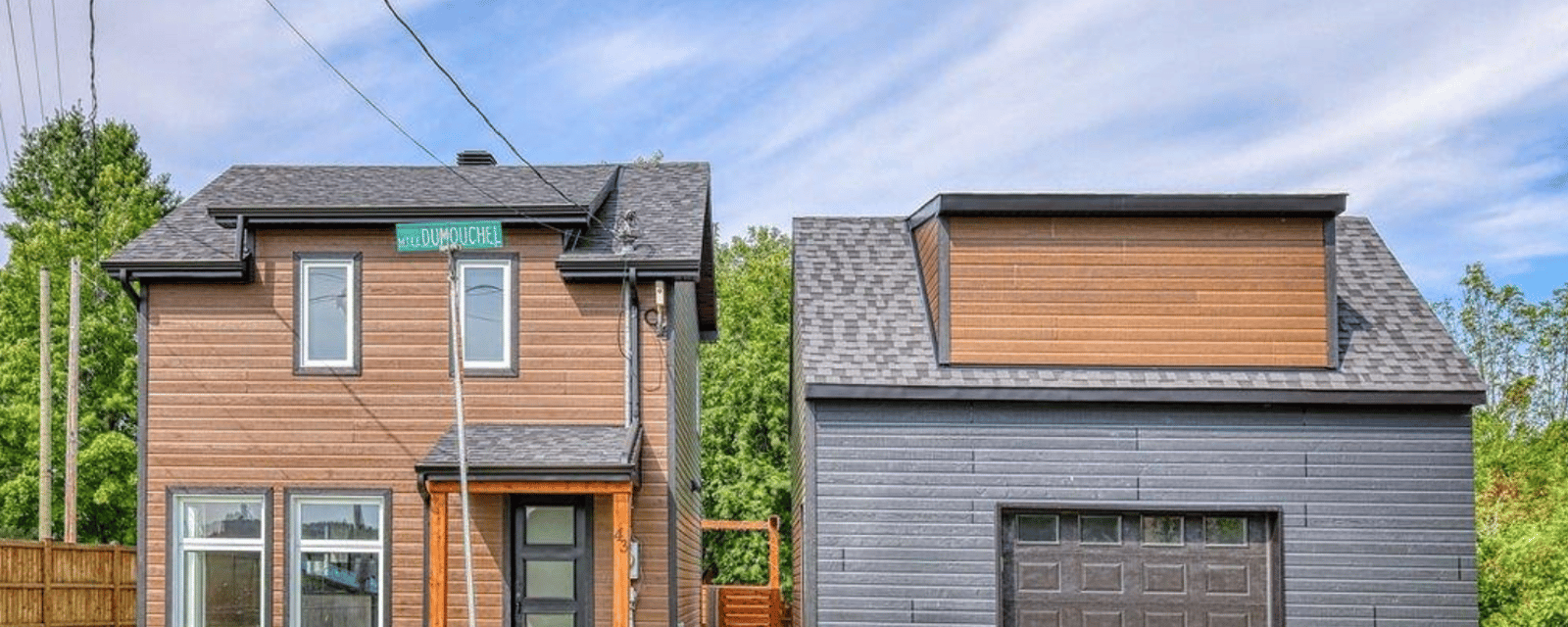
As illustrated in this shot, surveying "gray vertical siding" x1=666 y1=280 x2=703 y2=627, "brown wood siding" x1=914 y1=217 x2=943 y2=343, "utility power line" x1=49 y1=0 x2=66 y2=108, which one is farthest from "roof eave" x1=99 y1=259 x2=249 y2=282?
"brown wood siding" x1=914 y1=217 x2=943 y2=343

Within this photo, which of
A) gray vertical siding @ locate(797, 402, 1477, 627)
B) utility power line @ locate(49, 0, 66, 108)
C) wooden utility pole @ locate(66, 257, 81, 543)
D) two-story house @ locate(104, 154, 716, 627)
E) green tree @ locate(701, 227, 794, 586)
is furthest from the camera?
green tree @ locate(701, 227, 794, 586)

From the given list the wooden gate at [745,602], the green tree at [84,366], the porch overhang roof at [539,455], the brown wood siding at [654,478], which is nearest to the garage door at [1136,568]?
the brown wood siding at [654,478]

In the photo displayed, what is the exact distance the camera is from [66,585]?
14719 mm

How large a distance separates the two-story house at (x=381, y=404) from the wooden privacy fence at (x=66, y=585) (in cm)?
215

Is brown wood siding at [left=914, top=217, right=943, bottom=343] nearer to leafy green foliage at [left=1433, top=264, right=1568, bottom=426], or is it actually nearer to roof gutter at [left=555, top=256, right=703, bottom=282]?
roof gutter at [left=555, top=256, right=703, bottom=282]

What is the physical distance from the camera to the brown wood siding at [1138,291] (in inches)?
484

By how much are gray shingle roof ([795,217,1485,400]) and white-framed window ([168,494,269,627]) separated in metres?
5.23

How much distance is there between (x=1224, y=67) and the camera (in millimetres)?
15344

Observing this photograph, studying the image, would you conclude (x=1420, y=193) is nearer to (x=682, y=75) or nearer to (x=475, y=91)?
(x=682, y=75)

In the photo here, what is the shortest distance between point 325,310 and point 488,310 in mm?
1525

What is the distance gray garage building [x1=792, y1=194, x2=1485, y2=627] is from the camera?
11922mm

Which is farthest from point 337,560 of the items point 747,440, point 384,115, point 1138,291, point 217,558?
point 747,440

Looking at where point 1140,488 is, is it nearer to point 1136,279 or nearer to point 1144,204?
point 1136,279

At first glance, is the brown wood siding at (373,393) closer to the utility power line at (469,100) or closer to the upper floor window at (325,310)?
the upper floor window at (325,310)
